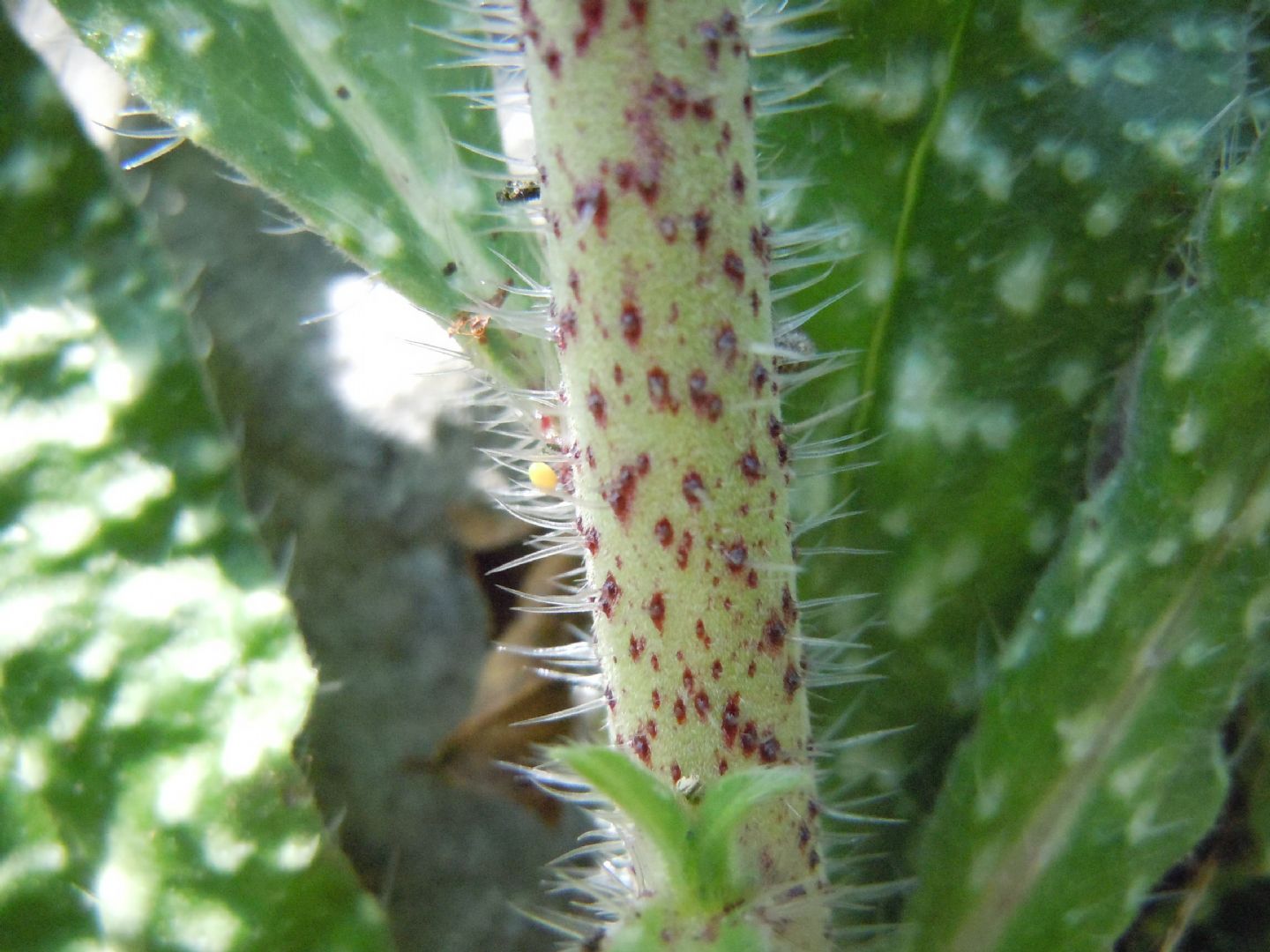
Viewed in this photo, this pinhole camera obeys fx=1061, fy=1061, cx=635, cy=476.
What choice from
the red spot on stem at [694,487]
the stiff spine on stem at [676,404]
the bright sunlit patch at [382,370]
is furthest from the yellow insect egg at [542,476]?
the bright sunlit patch at [382,370]

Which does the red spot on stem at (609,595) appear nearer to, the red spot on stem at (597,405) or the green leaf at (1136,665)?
the red spot on stem at (597,405)

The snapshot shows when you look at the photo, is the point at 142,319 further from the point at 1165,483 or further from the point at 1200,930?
the point at 1200,930

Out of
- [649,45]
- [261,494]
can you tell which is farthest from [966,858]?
[261,494]

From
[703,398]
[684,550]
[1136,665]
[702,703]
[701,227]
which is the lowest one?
[1136,665]

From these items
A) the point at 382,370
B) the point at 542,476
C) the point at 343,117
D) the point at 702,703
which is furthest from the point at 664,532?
the point at 382,370

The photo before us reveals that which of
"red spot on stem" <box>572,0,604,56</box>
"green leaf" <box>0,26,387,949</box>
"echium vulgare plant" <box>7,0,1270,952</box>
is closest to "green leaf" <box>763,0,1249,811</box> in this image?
"echium vulgare plant" <box>7,0,1270,952</box>

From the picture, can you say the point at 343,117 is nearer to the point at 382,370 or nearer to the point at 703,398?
the point at 703,398
